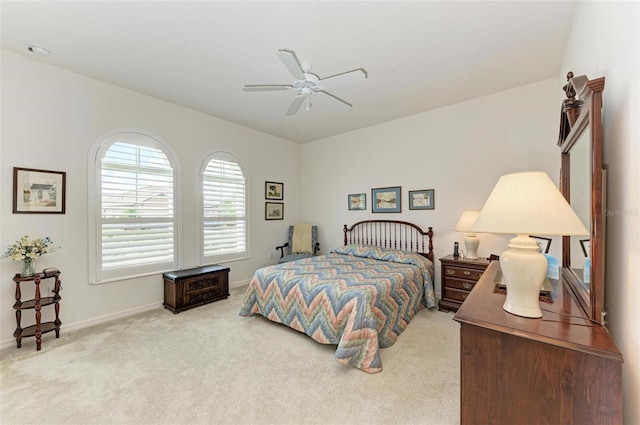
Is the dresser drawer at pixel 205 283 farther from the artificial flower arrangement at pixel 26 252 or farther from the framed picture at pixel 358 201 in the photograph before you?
the framed picture at pixel 358 201

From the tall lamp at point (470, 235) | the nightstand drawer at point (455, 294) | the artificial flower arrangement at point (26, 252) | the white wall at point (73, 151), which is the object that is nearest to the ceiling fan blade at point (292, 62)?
the white wall at point (73, 151)

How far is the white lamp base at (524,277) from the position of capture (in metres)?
1.19

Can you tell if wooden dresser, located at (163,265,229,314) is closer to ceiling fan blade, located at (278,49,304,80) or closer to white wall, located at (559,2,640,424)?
ceiling fan blade, located at (278,49,304,80)

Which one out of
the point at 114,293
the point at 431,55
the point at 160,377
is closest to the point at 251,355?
the point at 160,377

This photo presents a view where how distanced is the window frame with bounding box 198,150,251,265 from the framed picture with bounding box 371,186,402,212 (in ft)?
7.66

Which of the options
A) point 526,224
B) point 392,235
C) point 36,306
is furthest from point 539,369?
point 36,306

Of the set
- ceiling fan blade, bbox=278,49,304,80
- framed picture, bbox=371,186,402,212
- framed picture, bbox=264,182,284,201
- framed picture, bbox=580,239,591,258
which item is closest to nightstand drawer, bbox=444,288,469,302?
framed picture, bbox=371,186,402,212

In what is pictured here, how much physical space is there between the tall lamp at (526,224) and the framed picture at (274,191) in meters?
4.37

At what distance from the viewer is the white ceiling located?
207 centimetres

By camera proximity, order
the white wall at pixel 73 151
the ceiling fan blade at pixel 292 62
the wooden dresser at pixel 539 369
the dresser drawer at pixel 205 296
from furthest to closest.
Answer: the dresser drawer at pixel 205 296
the white wall at pixel 73 151
the ceiling fan blade at pixel 292 62
the wooden dresser at pixel 539 369

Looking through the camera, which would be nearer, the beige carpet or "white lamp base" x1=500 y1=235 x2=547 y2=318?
"white lamp base" x1=500 y1=235 x2=547 y2=318

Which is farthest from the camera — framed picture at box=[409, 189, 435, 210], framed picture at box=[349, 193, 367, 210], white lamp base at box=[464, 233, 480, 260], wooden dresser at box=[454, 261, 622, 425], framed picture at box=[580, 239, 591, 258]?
framed picture at box=[349, 193, 367, 210]

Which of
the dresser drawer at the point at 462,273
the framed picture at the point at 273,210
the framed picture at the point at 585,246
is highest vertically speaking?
the framed picture at the point at 273,210

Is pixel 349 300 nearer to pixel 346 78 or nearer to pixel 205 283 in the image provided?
pixel 346 78
